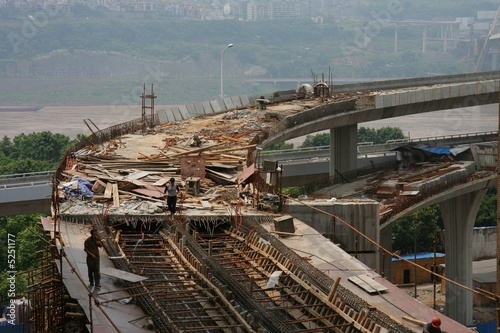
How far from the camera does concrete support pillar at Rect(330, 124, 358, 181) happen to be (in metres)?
55.9

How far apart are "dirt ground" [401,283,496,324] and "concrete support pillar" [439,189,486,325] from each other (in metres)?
1.12

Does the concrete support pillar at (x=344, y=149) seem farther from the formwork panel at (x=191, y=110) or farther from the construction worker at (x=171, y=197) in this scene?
the construction worker at (x=171, y=197)

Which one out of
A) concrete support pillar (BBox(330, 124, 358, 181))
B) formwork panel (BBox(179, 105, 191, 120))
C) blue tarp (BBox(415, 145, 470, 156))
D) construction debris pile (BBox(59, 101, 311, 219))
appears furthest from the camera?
concrete support pillar (BBox(330, 124, 358, 181))

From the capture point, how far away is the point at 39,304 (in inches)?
862

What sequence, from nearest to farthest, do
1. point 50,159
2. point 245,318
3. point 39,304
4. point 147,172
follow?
point 245,318
point 39,304
point 147,172
point 50,159

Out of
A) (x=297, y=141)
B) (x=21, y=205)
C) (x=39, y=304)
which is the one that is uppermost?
(x=39, y=304)

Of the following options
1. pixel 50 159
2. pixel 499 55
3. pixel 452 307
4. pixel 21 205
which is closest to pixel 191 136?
pixel 21 205

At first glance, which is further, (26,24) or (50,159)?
(26,24)

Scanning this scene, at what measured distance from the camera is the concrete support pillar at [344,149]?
55.9 meters

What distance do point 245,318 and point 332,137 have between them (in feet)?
128

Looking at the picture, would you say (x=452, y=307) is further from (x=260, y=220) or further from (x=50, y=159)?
(x=50, y=159)

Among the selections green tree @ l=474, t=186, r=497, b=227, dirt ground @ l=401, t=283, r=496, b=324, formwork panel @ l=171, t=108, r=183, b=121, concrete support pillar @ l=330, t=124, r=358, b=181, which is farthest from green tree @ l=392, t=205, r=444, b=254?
formwork panel @ l=171, t=108, r=183, b=121

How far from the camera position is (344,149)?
56312mm

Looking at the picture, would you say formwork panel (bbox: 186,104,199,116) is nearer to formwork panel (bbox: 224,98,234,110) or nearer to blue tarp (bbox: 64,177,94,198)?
formwork panel (bbox: 224,98,234,110)
